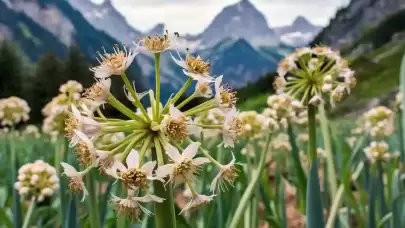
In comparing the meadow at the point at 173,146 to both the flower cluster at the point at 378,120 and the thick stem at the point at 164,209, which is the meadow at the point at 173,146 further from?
the flower cluster at the point at 378,120

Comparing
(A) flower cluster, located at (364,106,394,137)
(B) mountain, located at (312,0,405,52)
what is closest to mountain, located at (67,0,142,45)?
(B) mountain, located at (312,0,405,52)

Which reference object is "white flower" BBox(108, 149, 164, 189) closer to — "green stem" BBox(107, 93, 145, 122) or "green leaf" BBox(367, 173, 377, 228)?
"green stem" BBox(107, 93, 145, 122)

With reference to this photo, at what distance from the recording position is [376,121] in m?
1.43

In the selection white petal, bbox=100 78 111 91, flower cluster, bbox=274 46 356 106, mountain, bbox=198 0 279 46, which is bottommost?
white petal, bbox=100 78 111 91

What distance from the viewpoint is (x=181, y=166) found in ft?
1.42

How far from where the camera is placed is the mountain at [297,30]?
24.0 feet

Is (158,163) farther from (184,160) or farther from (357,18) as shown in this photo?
(357,18)

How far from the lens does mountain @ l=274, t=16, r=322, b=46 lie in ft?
24.0

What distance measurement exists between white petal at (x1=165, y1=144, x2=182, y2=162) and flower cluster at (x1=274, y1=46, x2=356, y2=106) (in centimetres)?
43

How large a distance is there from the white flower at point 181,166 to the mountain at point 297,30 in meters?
6.83

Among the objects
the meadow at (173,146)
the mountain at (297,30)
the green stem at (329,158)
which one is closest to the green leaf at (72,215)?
the meadow at (173,146)

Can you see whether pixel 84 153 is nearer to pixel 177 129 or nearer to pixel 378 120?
pixel 177 129

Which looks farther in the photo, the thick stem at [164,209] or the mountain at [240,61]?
the mountain at [240,61]

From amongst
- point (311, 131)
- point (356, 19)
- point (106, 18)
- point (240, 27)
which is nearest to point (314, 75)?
point (311, 131)
